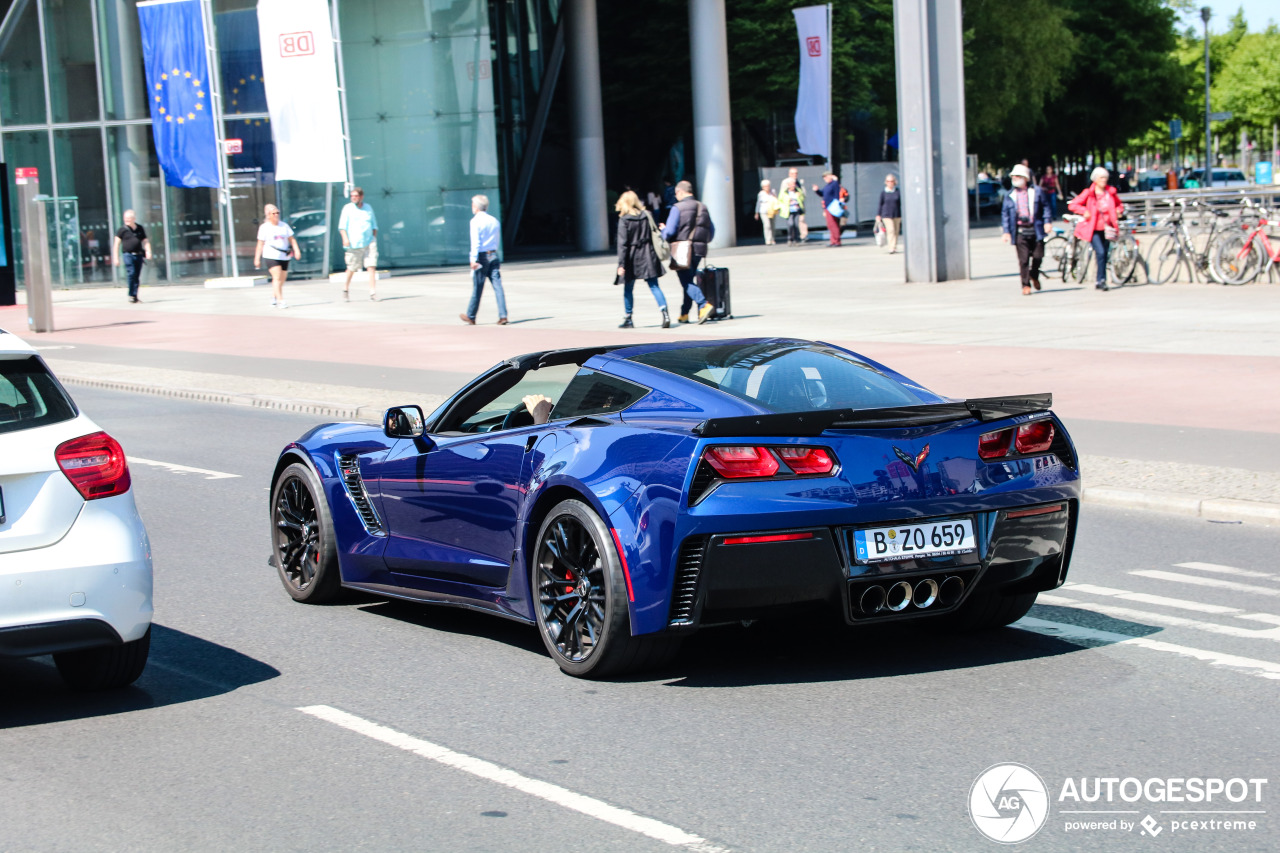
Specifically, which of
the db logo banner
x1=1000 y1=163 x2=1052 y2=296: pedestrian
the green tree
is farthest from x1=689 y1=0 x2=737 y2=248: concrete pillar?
x1=1000 y1=163 x2=1052 y2=296: pedestrian

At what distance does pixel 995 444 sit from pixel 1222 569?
2.64 m

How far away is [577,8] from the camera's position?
4900cm

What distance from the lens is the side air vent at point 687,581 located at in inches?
218

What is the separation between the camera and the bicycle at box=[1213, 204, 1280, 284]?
25094mm

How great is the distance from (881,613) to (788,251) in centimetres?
3700

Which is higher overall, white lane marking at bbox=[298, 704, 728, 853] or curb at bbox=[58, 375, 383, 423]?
curb at bbox=[58, 375, 383, 423]

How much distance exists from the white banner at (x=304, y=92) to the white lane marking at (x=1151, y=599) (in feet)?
94.4

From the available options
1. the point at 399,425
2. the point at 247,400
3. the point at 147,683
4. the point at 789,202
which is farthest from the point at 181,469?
the point at 789,202

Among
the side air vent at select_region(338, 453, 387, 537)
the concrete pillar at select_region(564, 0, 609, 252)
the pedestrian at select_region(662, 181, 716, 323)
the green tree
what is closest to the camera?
the side air vent at select_region(338, 453, 387, 537)

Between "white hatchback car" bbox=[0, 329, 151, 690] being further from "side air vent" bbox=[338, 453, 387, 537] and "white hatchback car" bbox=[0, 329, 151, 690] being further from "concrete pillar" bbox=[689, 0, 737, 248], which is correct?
"concrete pillar" bbox=[689, 0, 737, 248]

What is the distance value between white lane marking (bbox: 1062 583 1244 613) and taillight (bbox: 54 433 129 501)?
427 centimetres

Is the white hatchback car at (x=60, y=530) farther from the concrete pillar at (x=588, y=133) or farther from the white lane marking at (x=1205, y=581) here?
the concrete pillar at (x=588, y=133)

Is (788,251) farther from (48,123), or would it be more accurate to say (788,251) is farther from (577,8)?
(48,123)

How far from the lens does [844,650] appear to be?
644 cm
